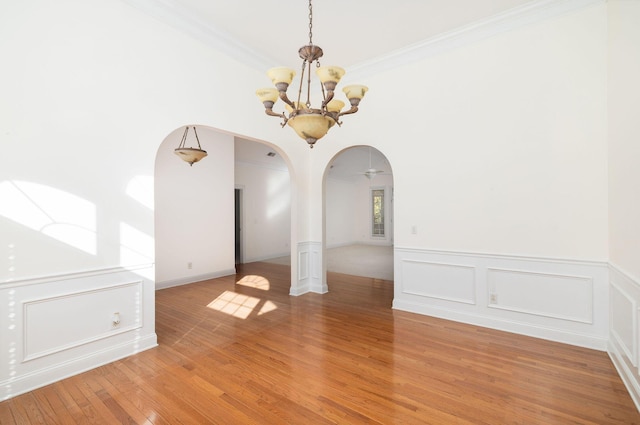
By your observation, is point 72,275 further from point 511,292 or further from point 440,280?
point 511,292

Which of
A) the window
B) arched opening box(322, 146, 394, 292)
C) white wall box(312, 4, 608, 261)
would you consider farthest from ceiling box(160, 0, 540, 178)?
the window

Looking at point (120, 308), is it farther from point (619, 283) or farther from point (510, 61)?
point (510, 61)

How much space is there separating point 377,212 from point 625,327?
1003 centimetres

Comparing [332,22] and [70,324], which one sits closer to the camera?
[70,324]

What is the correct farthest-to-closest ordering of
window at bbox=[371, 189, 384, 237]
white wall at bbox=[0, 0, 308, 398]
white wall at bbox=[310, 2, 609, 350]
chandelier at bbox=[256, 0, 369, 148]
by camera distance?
window at bbox=[371, 189, 384, 237]
white wall at bbox=[310, 2, 609, 350]
white wall at bbox=[0, 0, 308, 398]
chandelier at bbox=[256, 0, 369, 148]

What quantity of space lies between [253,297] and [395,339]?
2589mm

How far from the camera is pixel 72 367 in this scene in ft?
8.87

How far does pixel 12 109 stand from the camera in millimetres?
2389

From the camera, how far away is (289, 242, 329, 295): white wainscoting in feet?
17.2

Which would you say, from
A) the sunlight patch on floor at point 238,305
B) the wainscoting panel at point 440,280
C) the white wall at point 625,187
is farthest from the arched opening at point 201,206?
the white wall at point 625,187

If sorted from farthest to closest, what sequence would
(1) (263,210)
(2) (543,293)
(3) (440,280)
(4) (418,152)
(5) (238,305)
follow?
(1) (263,210) → (5) (238,305) → (4) (418,152) → (3) (440,280) → (2) (543,293)

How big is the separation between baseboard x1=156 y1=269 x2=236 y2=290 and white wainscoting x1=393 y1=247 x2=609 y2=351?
4073mm

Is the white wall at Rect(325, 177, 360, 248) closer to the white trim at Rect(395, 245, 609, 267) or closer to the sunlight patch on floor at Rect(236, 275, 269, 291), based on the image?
the sunlight patch on floor at Rect(236, 275, 269, 291)

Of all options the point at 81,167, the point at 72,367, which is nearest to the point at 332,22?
the point at 81,167
